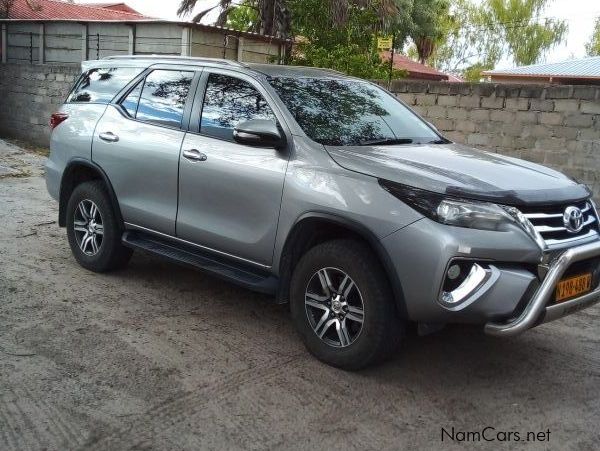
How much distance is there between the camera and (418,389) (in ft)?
12.3

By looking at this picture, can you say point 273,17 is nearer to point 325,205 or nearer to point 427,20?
point 325,205

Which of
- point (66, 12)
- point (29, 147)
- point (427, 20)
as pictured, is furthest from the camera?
point (427, 20)

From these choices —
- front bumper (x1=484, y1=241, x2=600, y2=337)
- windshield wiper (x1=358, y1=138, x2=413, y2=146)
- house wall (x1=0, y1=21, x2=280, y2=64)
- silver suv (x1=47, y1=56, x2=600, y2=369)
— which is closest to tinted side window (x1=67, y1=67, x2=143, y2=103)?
silver suv (x1=47, y1=56, x2=600, y2=369)

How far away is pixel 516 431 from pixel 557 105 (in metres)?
5.80

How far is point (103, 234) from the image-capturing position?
5.46 m

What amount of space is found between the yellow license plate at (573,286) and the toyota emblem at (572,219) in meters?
0.27

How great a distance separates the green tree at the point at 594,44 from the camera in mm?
47344

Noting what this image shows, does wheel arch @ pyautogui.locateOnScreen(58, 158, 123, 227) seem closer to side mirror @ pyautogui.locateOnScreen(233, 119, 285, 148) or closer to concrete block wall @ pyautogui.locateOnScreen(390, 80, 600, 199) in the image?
side mirror @ pyautogui.locateOnScreen(233, 119, 285, 148)

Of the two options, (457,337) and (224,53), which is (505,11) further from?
(457,337)

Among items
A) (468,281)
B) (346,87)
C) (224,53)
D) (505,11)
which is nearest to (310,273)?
(468,281)

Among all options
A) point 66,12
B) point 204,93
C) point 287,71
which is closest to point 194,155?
point 204,93

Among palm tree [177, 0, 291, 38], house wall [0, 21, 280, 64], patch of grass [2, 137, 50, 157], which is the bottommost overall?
patch of grass [2, 137, 50, 157]

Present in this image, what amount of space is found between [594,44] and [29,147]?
4515cm

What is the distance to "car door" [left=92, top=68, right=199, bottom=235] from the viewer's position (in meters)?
4.87
